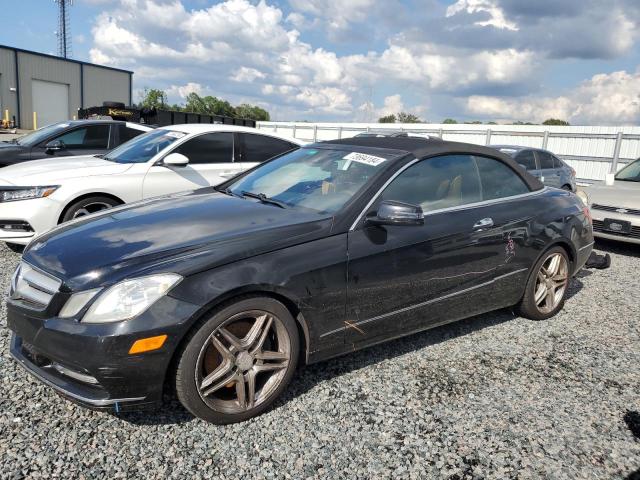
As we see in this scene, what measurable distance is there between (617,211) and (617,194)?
0.46m

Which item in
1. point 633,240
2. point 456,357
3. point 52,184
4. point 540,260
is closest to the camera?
point 456,357

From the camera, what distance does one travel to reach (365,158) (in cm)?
360

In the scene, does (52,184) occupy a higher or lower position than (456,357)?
higher

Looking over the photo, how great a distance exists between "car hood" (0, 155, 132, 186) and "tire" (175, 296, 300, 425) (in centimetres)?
382

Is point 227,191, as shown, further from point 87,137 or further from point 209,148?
point 87,137

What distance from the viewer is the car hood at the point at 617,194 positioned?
7.09 meters

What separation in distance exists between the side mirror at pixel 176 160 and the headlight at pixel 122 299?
359 centimetres

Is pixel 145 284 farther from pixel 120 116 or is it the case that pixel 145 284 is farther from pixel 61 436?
pixel 120 116

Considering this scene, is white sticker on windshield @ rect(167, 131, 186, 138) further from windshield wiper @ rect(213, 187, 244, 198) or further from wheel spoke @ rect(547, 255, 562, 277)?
wheel spoke @ rect(547, 255, 562, 277)

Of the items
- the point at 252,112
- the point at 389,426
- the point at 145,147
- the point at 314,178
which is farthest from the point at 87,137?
the point at 252,112

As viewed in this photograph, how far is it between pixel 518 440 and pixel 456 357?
996 mm

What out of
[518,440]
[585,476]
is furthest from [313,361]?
[585,476]

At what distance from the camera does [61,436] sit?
2.52 m

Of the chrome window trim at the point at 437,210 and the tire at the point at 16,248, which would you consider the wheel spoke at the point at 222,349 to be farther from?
the tire at the point at 16,248
